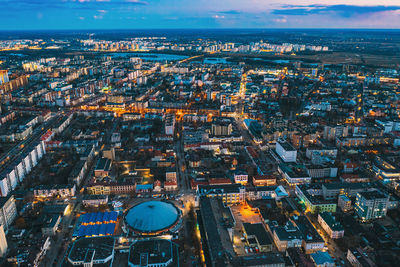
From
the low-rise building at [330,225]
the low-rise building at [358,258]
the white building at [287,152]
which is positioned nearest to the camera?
the low-rise building at [358,258]

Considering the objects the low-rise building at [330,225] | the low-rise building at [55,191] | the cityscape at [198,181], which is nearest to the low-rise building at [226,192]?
the cityscape at [198,181]

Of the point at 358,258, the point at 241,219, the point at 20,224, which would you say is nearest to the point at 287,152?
the point at 241,219

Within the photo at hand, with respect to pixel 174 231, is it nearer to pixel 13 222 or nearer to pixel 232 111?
pixel 13 222

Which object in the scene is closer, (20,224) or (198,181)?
(20,224)

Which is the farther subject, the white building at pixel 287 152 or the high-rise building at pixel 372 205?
the white building at pixel 287 152

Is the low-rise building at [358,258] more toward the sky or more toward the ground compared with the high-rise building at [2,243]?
more toward the ground

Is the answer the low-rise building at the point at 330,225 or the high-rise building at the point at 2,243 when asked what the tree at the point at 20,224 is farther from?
the low-rise building at the point at 330,225

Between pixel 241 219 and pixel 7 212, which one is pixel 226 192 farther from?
pixel 7 212

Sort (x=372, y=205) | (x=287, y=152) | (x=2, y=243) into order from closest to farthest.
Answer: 1. (x=2, y=243)
2. (x=372, y=205)
3. (x=287, y=152)
